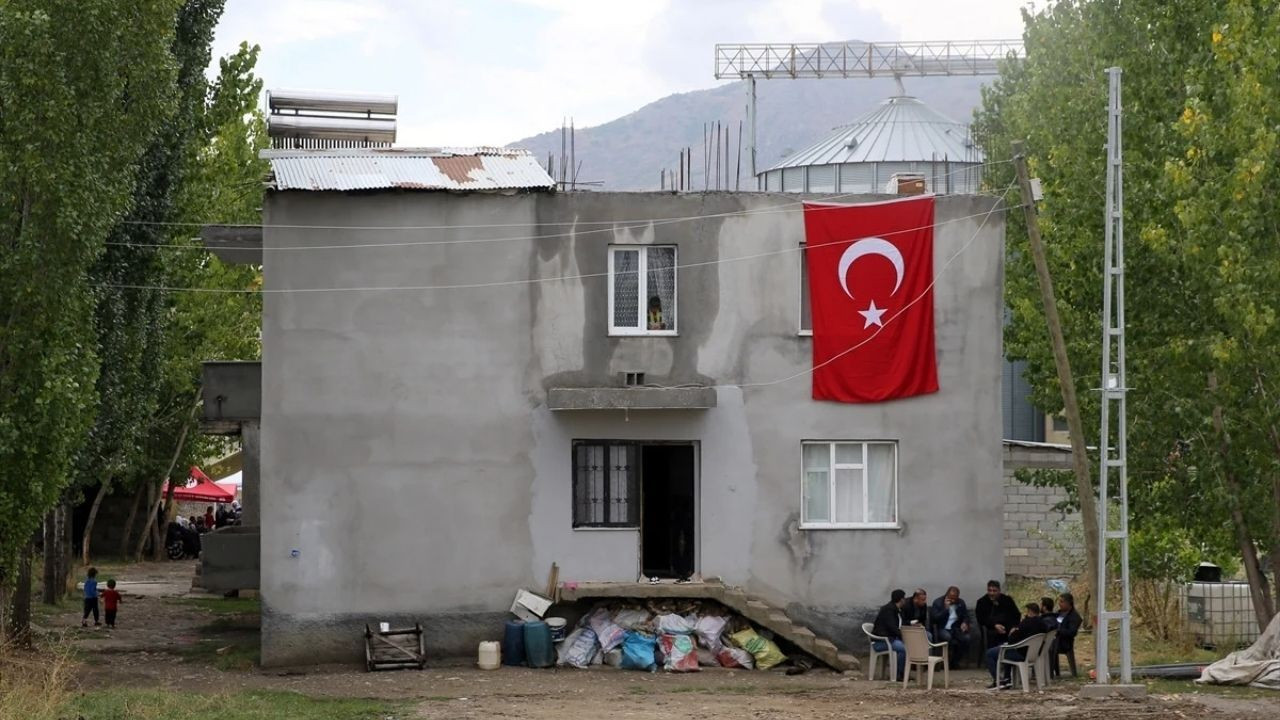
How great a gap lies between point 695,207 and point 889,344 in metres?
3.70

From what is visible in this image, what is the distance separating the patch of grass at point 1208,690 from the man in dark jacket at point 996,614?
2.07 m

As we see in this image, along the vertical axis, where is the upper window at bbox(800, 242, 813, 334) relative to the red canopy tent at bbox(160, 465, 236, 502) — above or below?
above

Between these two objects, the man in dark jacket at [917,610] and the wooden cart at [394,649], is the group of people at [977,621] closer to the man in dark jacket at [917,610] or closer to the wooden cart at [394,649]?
the man in dark jacket at [917,610]

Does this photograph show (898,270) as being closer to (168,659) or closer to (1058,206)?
(1058,206)

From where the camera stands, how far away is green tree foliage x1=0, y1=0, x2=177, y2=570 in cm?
2422

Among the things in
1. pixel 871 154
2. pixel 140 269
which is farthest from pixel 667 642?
pixel 871 154

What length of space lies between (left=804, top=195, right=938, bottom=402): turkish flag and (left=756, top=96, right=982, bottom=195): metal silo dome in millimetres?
31228

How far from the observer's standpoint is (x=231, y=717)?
19.5m

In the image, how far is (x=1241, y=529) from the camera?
1010 inches

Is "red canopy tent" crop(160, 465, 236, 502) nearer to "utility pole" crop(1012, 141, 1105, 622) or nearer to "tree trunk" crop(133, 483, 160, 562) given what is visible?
"tree trunk" crop(133, 483, 160, 562)

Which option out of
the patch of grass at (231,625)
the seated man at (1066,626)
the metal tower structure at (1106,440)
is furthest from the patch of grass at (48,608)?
the metal tower structure at (1106,440)

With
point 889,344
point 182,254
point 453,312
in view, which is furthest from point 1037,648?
point 182,254

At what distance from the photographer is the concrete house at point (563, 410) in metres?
25.0

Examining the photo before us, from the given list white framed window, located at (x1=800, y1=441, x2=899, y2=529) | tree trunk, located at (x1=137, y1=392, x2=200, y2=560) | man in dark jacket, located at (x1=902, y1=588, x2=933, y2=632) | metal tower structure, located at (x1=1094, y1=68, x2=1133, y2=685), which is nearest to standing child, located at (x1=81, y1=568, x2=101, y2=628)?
white framed window, located at (x1=800, y1=441, x2=899, y2=529)
